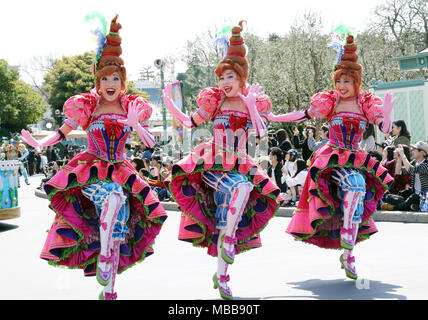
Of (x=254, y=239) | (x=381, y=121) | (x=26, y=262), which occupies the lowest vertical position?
(x=26, y=262)

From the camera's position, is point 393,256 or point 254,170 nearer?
point 254,170

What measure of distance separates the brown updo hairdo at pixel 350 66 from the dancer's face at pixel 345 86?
0.03m

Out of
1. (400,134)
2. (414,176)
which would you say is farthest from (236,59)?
(400,134)

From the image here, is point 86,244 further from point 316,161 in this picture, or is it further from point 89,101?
point 316,161

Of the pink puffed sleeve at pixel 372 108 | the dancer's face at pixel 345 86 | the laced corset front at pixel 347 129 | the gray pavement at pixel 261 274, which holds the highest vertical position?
the dancer's face at pixel 345 86

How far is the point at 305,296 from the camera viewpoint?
5.41 meters

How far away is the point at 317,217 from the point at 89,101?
8.15 ft

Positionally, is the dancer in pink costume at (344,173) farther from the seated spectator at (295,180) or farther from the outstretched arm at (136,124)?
the seated spectator at (295,180)

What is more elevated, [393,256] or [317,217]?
[317,217]

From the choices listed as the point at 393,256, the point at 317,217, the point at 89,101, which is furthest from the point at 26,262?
the point at 393,256

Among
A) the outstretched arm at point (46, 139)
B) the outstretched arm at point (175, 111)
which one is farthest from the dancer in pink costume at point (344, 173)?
the outstretched arm at point (46, 139)

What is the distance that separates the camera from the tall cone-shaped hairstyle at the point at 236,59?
5.91 m

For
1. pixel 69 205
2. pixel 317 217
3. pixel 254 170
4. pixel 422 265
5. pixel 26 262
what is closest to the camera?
pixel 69 205

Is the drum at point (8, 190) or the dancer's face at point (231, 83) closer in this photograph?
the dancer's face at point (231, 83)
